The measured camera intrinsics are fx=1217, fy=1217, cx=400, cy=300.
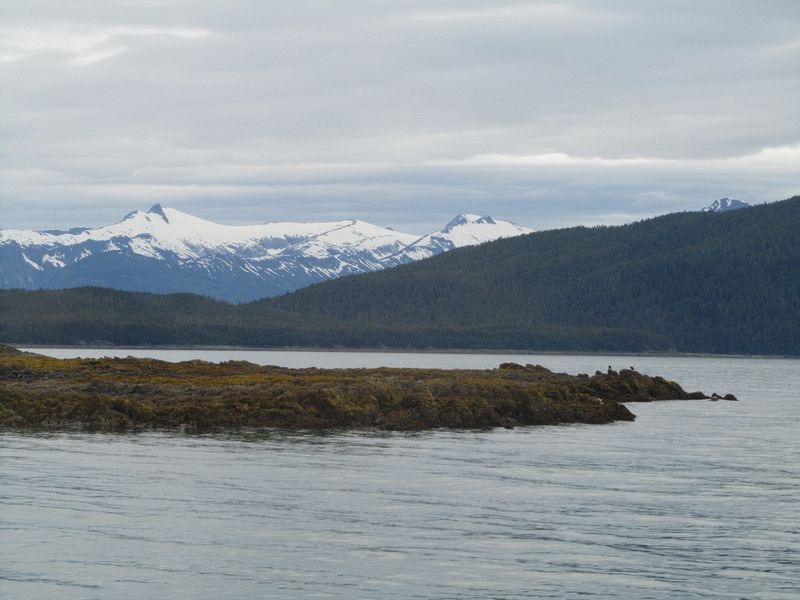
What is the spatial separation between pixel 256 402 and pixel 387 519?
29.4 m

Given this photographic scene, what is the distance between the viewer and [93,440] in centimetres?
4891

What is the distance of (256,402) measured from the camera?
60.0 m

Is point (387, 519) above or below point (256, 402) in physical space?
below

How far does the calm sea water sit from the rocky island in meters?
5.03

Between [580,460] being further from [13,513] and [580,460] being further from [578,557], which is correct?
[13,513]

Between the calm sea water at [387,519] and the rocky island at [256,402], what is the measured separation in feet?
16.5

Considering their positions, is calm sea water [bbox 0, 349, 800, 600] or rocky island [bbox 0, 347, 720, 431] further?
rocky island [bbox 0, 347, 720, 431]

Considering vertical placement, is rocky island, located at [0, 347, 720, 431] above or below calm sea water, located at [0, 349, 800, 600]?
above

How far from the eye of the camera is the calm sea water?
24.8 metres

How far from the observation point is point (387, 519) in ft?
103

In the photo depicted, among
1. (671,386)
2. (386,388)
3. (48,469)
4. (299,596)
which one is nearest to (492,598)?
(299,596)

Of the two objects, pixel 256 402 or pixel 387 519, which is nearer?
pixel 387 519

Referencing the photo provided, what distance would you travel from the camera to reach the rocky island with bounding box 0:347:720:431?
56.3 metres

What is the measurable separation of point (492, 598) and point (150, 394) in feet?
145
